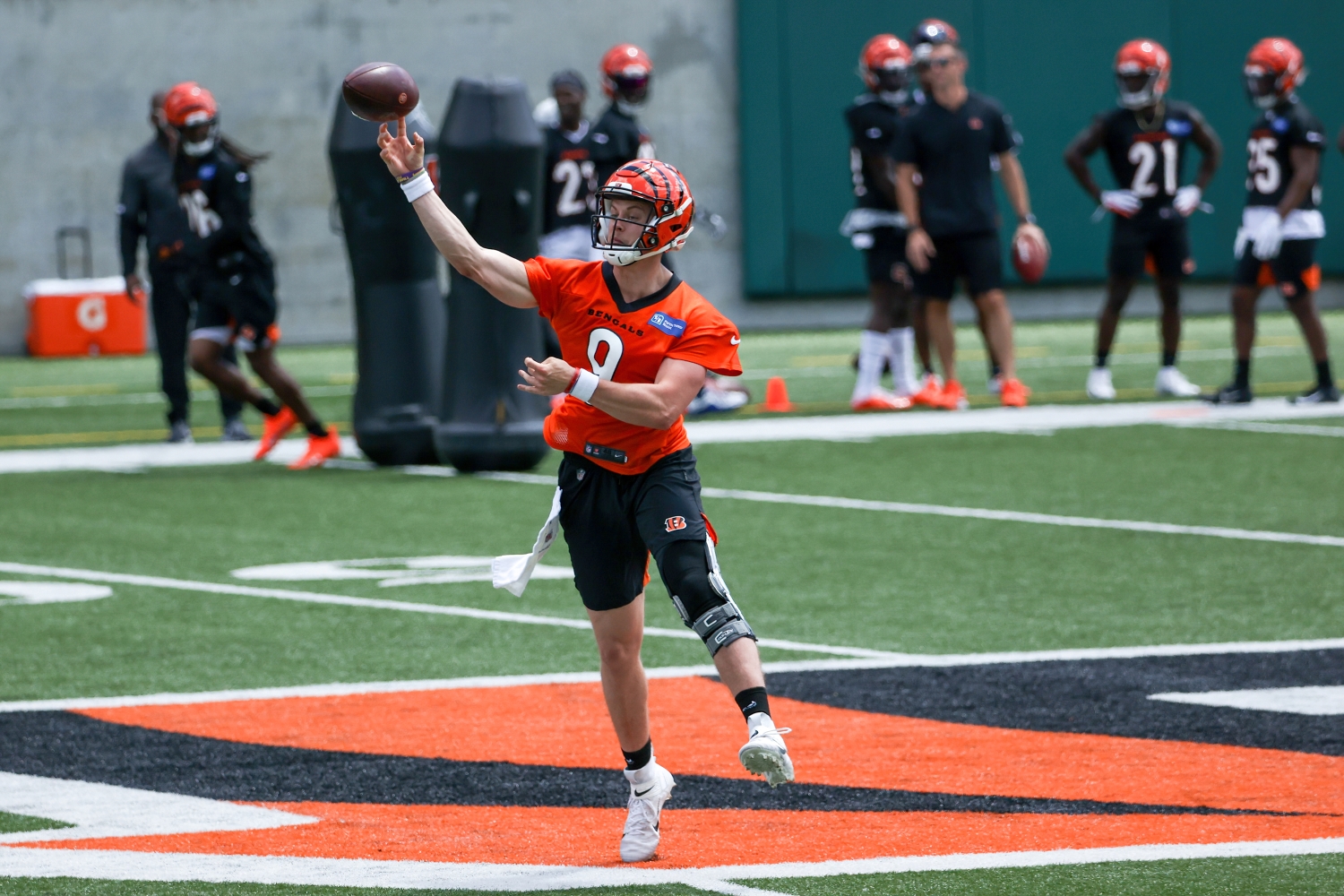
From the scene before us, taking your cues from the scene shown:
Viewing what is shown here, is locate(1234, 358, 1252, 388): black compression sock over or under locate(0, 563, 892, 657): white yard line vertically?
under

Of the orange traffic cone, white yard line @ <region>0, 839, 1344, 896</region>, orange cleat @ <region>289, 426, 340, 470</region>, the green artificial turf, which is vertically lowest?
the orange traffic cone

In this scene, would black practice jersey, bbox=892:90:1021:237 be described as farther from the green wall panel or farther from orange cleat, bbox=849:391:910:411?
the green wall panel

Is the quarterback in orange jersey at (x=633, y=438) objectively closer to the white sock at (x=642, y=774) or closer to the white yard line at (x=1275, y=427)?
the white sock at (x=642, y=774)

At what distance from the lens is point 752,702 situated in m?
4.89

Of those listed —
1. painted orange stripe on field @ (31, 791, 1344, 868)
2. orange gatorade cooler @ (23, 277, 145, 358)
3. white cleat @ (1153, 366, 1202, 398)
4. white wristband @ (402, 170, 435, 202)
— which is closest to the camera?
painted orange stripe on field @ (31, 791, 1344, 868)

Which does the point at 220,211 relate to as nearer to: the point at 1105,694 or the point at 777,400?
the point at 777,400

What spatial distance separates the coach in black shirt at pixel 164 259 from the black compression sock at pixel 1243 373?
6917 millimetres

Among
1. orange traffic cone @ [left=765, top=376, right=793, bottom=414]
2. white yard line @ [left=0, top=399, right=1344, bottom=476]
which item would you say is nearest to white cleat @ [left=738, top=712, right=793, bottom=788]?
white yard line @ [left=0, top=399, right=1344, bottom=476]

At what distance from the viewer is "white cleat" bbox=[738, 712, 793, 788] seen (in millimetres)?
4672

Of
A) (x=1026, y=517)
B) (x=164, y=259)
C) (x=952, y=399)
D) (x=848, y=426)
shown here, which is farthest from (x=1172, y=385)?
(x=164, y=259)

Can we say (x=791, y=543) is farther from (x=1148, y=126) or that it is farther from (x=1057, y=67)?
(x=1057, y=67)

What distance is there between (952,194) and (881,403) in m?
1.71

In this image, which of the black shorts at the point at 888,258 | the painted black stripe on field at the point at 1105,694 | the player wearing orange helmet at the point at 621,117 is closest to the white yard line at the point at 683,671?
the painted black stripe on field at the point at 1105,694

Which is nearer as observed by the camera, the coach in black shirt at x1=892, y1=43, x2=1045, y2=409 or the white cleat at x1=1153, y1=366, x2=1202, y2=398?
the coach in black shirt at x1=892, y1=43, x2=1045, y2=409
